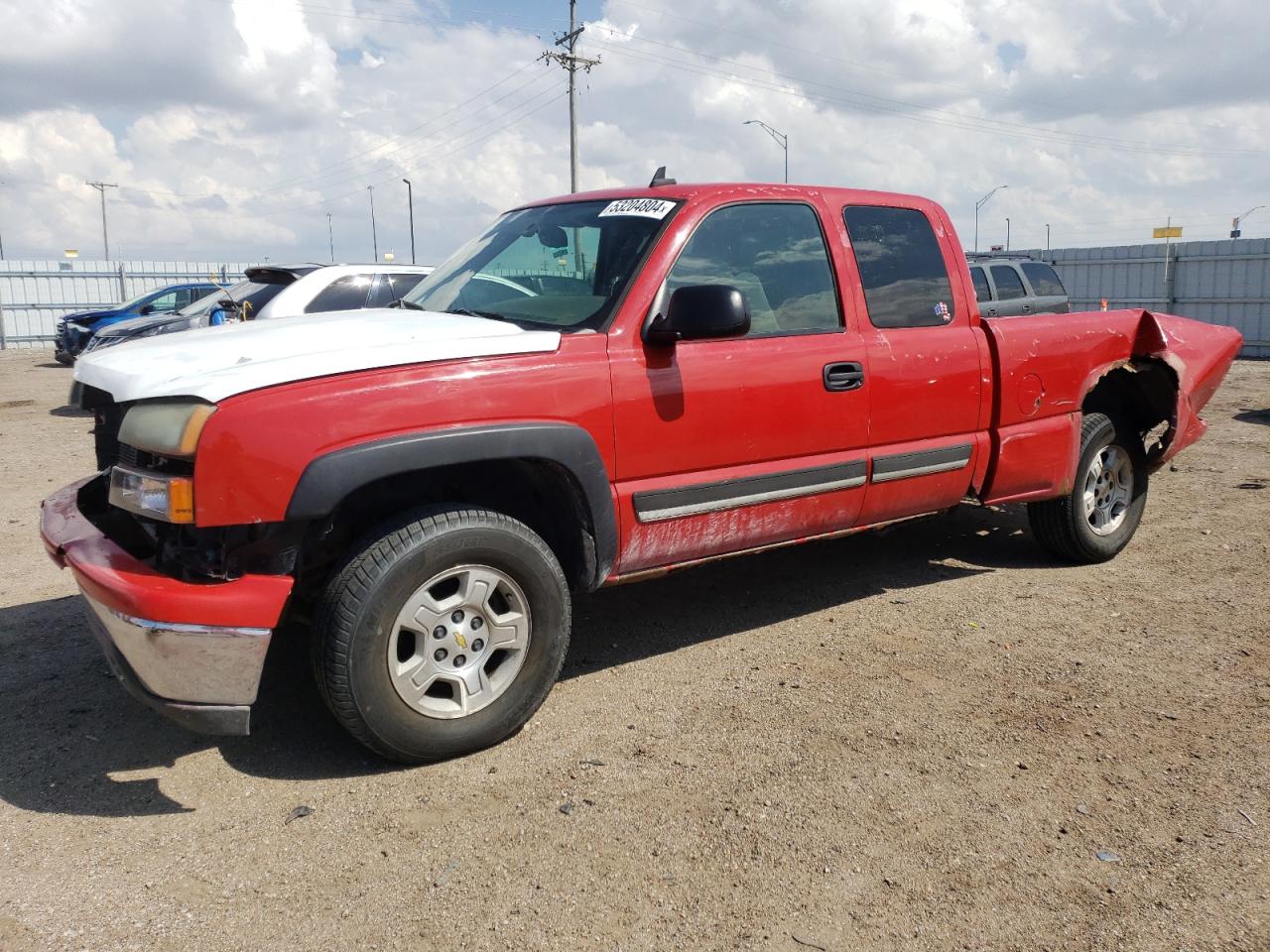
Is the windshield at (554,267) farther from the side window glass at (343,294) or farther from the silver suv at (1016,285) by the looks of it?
the silver suv at (1016,285)

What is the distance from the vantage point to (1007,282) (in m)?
13.9

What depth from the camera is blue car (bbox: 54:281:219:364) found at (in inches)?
739

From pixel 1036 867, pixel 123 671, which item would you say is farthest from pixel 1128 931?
pixel 123 671

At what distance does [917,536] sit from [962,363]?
1983mm

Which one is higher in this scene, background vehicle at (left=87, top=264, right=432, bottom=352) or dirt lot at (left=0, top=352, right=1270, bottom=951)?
background vehicle at (left=87, top=264, right=432, bottom=352)

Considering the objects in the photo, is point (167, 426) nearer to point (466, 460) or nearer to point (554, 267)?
point (466, 460)

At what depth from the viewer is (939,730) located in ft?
12.1

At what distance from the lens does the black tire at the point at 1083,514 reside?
5.52 metres

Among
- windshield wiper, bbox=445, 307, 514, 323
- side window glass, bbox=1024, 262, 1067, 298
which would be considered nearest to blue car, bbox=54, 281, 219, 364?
side window glass, bbox=1024, 262, 1067, 298

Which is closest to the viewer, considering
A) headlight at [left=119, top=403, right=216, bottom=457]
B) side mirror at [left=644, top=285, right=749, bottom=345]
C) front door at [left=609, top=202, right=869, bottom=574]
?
headlight at [left=119, top=403, right=216, bottom=457]

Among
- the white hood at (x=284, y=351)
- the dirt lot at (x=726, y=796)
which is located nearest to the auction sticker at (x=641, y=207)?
the white hood at (x=284, y=351)

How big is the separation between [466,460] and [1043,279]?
513 inches

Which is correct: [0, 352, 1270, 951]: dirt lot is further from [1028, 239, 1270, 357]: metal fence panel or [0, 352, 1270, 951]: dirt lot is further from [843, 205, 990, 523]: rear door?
[1028, 239, 1270, 357]: metal fence panel

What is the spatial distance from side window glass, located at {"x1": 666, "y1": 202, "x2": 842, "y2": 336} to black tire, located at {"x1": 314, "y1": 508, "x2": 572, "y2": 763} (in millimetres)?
1233
